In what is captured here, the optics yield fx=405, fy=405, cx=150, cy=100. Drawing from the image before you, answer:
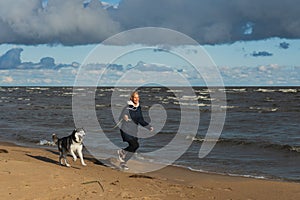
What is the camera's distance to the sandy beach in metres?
6.69

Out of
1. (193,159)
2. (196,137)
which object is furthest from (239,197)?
Answer: (196,137)

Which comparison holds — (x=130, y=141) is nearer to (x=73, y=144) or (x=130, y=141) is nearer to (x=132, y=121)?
(x=132, y=121)

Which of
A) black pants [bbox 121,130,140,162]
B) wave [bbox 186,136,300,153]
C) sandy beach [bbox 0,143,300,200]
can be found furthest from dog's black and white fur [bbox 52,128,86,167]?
wave [bbox 186,136,300,153]

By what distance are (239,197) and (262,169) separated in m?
4.15

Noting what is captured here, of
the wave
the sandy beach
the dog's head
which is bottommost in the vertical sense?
the sandy beach

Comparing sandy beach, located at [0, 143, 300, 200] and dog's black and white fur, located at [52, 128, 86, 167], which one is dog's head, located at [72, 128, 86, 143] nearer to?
dog's black and white fur, located at [52, 128, 86, 167]

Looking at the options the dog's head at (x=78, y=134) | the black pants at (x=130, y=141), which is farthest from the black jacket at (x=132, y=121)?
the dog's head at (x=78, y=134)

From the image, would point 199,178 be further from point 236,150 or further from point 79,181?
point 236,150

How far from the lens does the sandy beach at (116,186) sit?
669cm

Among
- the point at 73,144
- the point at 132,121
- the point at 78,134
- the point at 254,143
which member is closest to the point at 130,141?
the point at 132,121

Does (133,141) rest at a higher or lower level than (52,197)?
higher

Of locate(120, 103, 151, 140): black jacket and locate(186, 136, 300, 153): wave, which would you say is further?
locate(186, 136, 300, 153): wave

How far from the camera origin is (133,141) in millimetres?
10078

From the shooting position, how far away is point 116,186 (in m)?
7.47
